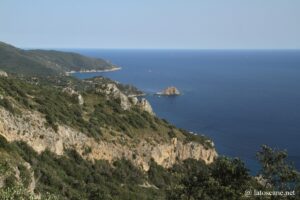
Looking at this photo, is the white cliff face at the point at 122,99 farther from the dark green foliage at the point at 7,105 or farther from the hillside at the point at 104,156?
the dark green foliage at the point at 7,105

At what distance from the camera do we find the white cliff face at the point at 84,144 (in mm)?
34094

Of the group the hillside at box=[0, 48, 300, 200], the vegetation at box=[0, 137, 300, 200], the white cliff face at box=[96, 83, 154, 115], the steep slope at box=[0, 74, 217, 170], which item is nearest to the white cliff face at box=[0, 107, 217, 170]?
the steep slope at box=[0, 74, 217, 170]

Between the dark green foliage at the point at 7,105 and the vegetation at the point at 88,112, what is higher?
the dark green foliage at the point at 7,105

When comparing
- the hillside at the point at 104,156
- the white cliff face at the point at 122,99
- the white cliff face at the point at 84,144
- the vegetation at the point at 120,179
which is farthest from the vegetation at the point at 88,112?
the vegetation at the point at 120,179

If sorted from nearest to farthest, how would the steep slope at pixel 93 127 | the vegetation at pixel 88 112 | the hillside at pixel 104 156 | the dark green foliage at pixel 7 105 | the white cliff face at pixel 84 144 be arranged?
the hillside at pixel 104 156 < the white cliff face at pixel 84 144 < the dark green foliage at pixel 7 105 < the steep slope at pixel 93 127 < the vegetation at pixel 88 112

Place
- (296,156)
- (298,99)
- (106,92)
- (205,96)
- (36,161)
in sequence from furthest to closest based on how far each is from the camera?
(205,96)
(298,99)
(296,156)
(106,92)
(36,161)

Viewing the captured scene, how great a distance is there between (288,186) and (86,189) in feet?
62.2

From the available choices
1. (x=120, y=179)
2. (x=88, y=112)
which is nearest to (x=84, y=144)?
(x=120, y=179)

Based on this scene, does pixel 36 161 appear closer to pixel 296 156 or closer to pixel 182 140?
pixel 182 140

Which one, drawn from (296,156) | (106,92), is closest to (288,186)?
(106,92)

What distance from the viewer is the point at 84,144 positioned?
41.1 metres

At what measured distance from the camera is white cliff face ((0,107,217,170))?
34.1m

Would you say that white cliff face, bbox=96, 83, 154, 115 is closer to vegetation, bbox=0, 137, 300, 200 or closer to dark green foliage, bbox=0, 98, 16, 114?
vegetation, bbox=0, 137, 300, 200

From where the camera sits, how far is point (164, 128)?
56719 millimetres
